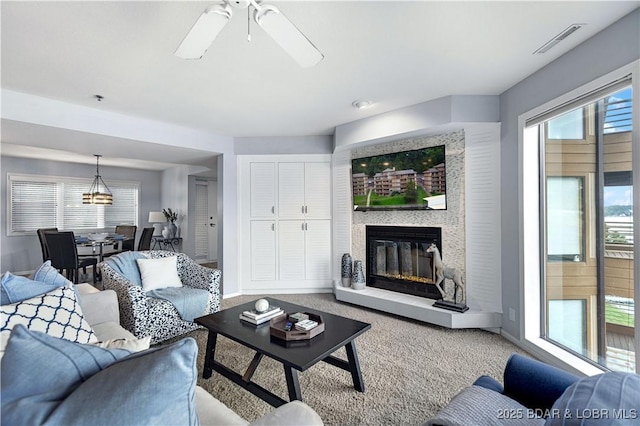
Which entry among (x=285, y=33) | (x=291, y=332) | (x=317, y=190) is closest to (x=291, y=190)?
(x=317, y=190)

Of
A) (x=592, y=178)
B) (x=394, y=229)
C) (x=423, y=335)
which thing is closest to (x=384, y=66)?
(x=592, y=178)

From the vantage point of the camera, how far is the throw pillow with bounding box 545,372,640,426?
2.26 ft

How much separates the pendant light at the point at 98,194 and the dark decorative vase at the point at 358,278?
5.04 meters

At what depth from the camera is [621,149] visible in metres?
1.87

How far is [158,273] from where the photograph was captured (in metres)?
2.95

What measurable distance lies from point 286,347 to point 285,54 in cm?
203

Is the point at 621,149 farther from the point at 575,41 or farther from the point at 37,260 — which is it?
the point at 37,260

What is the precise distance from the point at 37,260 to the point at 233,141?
16.7 feet

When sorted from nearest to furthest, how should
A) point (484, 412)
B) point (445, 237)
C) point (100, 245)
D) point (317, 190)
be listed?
point (484, 412) < point (445, 237) < point (317, 190) < point (100, 245)

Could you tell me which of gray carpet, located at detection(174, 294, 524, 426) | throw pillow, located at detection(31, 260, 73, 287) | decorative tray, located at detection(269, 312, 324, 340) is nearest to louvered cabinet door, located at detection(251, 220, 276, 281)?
gray carpet, located at detection(174, 294, 524, 426)

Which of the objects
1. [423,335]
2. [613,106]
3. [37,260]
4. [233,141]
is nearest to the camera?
[613,106]

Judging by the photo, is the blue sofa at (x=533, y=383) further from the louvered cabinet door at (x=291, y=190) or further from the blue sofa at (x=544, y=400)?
the louvered cabinet door at (x=291, y=190)

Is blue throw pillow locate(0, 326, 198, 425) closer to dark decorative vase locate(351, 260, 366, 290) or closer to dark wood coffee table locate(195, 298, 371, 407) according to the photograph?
dark wood coffee table locate(195, 298, 371, 407)

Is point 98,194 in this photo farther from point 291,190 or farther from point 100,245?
point 291,190
